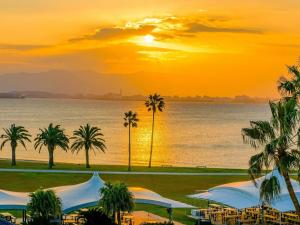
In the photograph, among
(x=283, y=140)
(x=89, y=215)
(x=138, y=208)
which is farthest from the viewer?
(x=138, y=208)

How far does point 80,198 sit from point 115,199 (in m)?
3.96

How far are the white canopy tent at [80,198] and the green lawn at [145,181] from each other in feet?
36.9

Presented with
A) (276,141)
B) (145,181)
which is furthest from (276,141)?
(145,181)

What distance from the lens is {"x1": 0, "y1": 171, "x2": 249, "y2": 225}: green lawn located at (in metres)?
52.2

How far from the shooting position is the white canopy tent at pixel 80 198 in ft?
112

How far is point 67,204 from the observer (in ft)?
113

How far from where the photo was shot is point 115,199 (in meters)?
32.4

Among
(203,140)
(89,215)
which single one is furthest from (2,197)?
(203,140)

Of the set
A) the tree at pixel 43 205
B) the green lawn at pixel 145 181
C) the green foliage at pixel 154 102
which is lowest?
the tree at pixel 43 205

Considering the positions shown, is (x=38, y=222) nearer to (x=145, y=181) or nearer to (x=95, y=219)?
(x=95, y=219)

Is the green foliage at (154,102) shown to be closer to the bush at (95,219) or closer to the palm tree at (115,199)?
the palm tree at (115,199)

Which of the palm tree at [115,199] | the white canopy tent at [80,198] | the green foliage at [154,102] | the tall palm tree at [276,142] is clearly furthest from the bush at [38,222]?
the green foliage at [154,102]

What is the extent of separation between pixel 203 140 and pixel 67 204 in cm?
16152

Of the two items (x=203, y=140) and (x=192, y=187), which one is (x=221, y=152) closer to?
(x=203, y=140)
